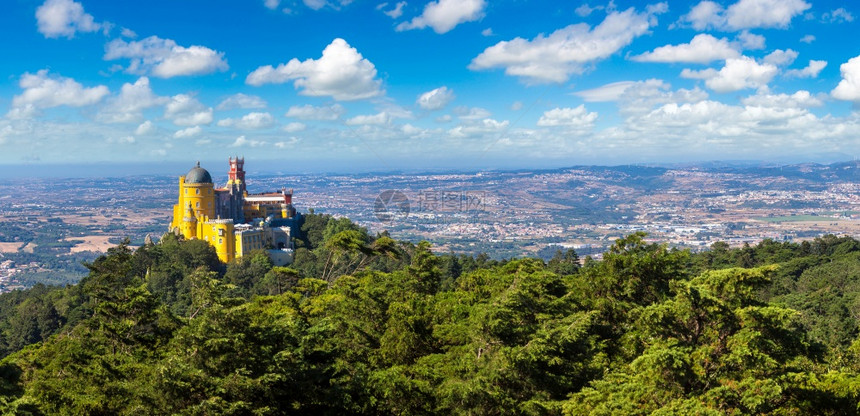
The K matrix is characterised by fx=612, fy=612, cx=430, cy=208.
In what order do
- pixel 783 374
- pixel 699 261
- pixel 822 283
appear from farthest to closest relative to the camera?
pixel 699 261, pixel 822 283, pixel 783 374

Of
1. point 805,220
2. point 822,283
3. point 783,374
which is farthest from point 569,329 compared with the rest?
point 805,220

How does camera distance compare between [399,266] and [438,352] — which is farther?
[399,266]

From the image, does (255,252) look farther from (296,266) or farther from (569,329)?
(569,329)

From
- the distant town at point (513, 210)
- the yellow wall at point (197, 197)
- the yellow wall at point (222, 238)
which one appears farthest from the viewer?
the distant town at point (513, 210)

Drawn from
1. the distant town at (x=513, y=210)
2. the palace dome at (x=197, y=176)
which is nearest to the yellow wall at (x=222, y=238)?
the palace dome at (x=197, y=176)

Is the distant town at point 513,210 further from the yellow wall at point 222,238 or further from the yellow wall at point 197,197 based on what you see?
the yellow wall at point 197,197

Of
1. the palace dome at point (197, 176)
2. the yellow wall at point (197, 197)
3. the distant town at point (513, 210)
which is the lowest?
the distant town at point (513, 210)

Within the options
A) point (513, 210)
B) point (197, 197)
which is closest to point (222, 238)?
point (197, 197)

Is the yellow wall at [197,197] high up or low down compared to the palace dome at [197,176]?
down
